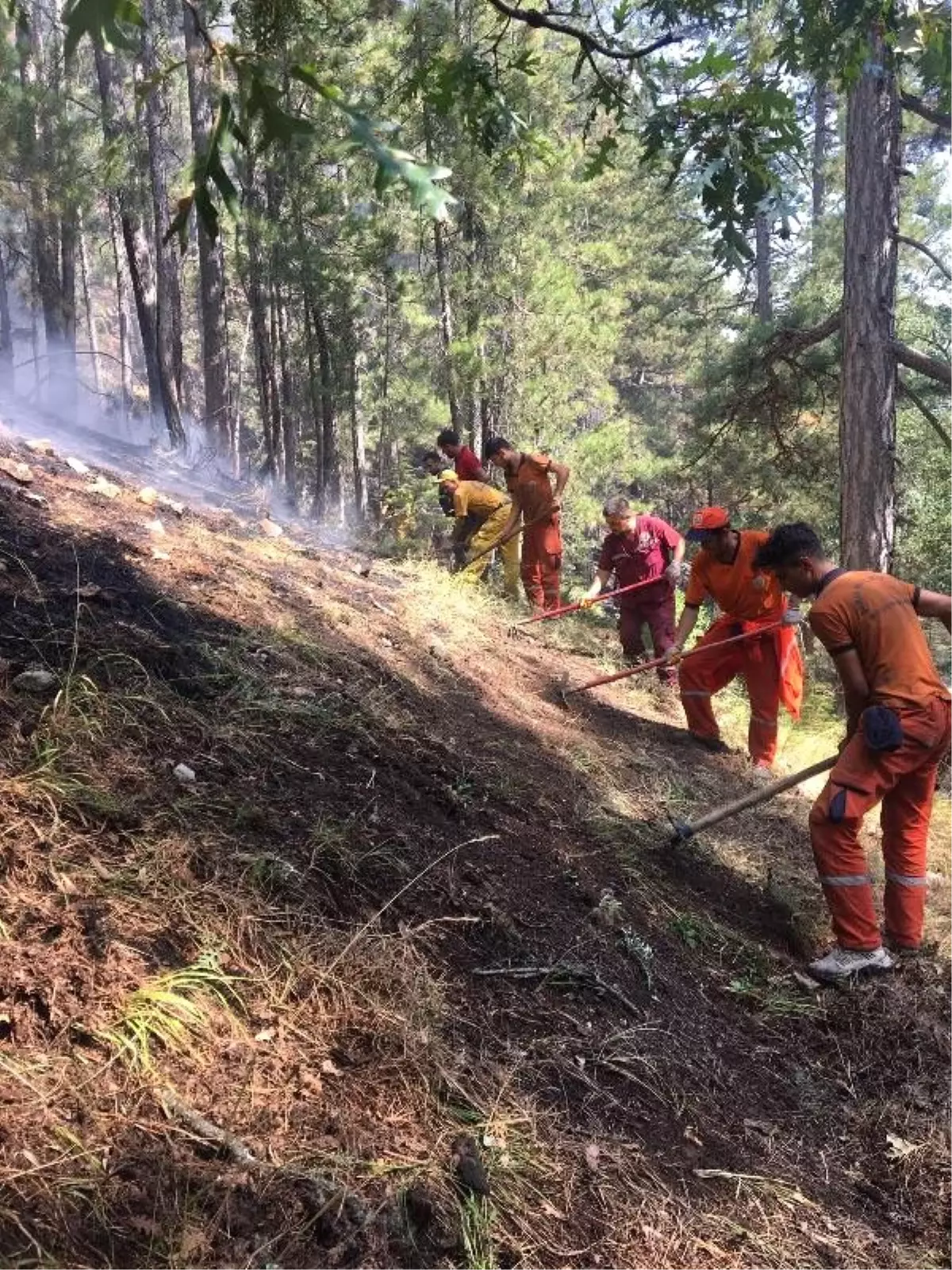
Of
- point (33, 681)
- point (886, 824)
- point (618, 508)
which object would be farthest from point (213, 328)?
point (886, 824)

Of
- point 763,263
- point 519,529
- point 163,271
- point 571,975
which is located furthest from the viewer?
point 763,263

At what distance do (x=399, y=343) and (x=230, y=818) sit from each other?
65.5ft

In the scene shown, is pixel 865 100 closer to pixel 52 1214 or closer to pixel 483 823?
pixel 483 823

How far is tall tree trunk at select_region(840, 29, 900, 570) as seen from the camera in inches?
282

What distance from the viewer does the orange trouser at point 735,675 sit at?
599cm

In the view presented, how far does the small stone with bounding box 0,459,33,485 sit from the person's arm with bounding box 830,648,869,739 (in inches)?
172

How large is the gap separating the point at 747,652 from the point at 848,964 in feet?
9.27

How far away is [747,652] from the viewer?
605 cm

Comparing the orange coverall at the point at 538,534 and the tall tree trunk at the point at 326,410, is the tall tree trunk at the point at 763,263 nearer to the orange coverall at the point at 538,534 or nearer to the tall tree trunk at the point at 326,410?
the tall tree trunk at the point at 326,410

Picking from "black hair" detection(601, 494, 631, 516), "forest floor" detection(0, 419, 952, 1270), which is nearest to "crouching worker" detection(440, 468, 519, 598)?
"black hair" detection(601, 494, 631, 516)

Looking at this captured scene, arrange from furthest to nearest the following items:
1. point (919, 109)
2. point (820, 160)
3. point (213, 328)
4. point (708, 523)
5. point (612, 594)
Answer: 1. point (820, 160)
2. point (213, 328)
3. point (612, 594)
4. point (919, 109)
5. point (708, 523)

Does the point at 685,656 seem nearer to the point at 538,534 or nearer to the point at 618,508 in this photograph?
the point at 618,508

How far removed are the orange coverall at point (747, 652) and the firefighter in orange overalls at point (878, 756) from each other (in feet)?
6.36

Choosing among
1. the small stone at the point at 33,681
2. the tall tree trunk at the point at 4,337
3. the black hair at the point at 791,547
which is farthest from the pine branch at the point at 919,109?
the tall tree trunk at the point at 4,337
